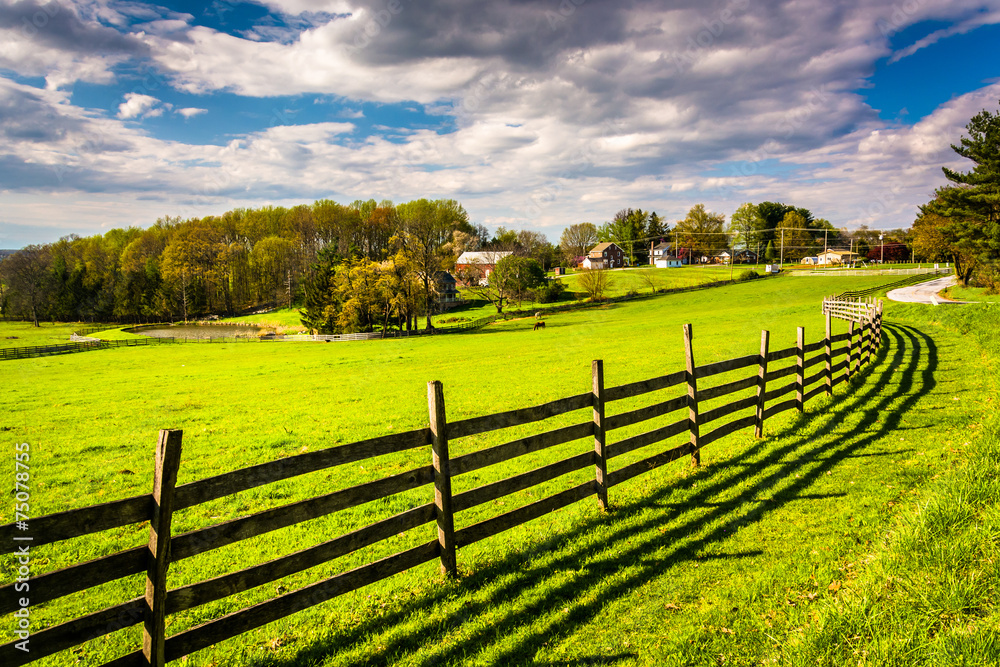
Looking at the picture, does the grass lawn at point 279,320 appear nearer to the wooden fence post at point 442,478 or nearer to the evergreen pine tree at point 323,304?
the evergreen pine tree at point 323,304

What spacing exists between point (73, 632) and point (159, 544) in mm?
652

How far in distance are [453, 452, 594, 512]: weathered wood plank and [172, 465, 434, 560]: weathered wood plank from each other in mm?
482

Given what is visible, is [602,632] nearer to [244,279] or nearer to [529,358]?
[529,358]

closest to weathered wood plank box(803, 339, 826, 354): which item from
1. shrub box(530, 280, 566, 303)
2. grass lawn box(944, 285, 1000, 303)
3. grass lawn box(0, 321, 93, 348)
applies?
grass lawn box(944, 285, 1000, 303)

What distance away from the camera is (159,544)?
11.3 ft

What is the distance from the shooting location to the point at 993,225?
132 ft

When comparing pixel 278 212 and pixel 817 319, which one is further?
pixel 278 212

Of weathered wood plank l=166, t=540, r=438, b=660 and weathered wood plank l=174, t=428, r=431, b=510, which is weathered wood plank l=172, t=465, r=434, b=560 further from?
weathered wood plank l=166, t=540, r=438, b=660

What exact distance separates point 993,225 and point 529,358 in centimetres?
4022

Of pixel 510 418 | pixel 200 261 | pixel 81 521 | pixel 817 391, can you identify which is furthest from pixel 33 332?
pixel 817 391

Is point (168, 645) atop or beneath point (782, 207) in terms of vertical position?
beneath

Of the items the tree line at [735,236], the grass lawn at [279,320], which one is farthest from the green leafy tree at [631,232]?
the grass lawn at [279,320]

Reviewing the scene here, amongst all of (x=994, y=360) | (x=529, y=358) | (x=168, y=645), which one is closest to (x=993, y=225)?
(x=994, y=360)

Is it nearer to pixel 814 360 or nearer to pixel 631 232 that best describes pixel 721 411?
pixel 814 360
